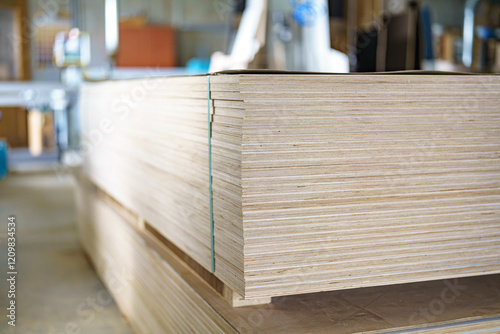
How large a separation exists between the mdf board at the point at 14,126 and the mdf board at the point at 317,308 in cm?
694

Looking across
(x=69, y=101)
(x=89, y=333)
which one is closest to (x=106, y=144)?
(x=89, y=333)

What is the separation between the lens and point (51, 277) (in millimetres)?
2730

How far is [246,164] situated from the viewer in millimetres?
1044

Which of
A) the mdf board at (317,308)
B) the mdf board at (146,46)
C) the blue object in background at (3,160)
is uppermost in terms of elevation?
the mdf board at (146,46)

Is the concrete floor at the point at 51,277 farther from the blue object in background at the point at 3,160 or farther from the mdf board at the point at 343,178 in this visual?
the blue object in background at the point at 3,160

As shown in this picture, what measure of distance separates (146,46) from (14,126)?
7.24 ft

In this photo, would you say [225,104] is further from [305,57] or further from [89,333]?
[305,57]

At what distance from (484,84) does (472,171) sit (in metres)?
0.18

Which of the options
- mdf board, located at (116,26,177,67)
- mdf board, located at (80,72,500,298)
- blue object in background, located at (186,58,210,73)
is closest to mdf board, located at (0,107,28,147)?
mdf board, located at (116,26,177,67)

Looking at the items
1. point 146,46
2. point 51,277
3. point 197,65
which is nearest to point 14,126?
point 146,46

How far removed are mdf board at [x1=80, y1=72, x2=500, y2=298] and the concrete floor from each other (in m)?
1.05

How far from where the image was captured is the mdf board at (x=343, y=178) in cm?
106

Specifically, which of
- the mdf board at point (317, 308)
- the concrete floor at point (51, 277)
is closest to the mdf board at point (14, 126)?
the concrete floor at point (51, 277)

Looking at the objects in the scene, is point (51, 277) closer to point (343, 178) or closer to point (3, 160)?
point (343, 178)
